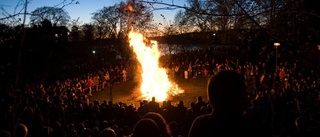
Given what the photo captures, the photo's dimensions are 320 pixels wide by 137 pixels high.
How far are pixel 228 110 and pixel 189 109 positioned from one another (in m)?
6.97

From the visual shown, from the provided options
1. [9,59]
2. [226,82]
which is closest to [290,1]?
[226,82]

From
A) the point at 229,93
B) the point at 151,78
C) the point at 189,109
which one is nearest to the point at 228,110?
the point at 229,93

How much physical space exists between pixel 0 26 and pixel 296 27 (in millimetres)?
8746

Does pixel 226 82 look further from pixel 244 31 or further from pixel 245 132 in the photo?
pixel 244 31

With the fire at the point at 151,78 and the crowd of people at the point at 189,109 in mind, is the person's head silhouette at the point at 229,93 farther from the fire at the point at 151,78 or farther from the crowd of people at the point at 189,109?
the fire at the point at 151,78

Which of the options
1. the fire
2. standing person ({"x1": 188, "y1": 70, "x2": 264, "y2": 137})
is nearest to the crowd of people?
standing person ({"x1": 188, "y1": 70, "x2": 264, "y2": 137})

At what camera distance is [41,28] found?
2758cm

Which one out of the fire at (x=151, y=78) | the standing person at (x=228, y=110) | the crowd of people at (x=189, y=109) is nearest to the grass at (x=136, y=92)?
the fire at (x=151, y=78)

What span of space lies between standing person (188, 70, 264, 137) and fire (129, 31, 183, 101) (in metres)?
15.5

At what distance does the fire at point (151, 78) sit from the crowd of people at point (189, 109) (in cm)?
217

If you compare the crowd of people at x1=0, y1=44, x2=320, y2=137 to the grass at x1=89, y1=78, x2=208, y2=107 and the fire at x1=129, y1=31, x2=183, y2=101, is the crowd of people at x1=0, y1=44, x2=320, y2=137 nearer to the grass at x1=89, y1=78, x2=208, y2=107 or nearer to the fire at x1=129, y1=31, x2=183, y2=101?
the grass at x1=89, y1=78, x2=208, y2=107

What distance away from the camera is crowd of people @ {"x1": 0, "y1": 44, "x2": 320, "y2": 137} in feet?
7.40

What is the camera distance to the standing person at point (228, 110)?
2201 millimetres

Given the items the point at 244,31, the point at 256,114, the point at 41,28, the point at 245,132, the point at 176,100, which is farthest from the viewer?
the point at 41,28
